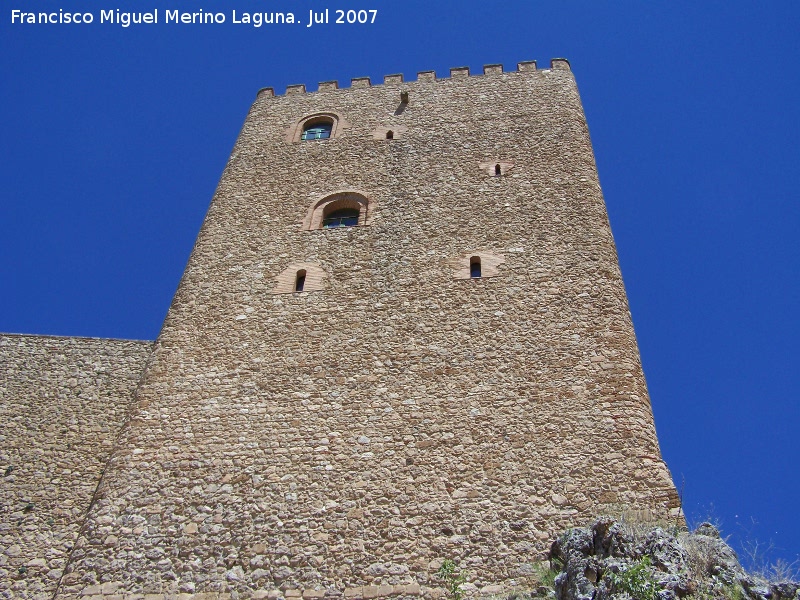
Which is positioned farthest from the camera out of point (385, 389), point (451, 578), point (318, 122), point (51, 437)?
point (318, 122)

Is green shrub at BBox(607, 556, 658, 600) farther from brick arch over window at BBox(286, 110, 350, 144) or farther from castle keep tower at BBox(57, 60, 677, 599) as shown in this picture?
brick arch over window at BBox(286, 110, 350, 144)

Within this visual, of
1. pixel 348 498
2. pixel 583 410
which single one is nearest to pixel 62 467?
pixel 348 498

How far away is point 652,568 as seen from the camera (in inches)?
240

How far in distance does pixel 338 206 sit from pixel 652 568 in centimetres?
761

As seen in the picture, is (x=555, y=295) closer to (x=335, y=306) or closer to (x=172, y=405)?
(x=335, y=306)

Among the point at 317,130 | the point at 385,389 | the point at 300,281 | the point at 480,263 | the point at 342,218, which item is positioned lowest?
the point at 385,389

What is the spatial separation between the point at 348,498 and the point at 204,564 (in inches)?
60.0

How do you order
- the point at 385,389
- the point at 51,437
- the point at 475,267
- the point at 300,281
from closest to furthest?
the point at 385,389, the point at 51,437, the point at 475,267, the point at 300,281

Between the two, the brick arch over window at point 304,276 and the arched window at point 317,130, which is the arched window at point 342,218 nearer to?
the brick arch over window at point 304,276

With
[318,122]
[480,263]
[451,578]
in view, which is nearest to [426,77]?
[318,122]

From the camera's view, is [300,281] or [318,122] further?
[318,122]

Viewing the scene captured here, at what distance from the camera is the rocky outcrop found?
5.87 meters

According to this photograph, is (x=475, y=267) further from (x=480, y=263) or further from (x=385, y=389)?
(x=385, y=389)

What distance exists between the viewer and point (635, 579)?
230 inches
